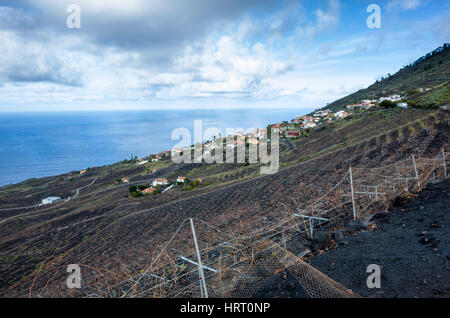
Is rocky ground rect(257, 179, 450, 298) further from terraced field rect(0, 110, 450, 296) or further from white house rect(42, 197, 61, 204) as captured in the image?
white house rect(42, 197, 61, 204)

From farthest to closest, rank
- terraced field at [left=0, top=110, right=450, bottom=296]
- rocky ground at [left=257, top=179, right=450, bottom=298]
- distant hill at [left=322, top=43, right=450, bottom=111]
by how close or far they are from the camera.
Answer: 1. distant hill at [left=322, top=43, right=450, bottom=111]
2. terraced field at [left=0, top=110, right=450, bottom=296]
3. rocky ground at [left=257, top=179, right=450, bottom=298]

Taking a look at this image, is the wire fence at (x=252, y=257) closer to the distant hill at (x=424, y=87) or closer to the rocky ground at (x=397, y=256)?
the rocky ground at (x=397, y=256)

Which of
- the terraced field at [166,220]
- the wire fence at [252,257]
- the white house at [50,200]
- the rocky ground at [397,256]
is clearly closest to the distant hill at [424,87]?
the terraced field at [166,220]

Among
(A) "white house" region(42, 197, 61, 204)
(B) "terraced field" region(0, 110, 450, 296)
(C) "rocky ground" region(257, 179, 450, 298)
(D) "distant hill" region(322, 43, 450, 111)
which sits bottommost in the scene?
(A) "white house" region(42, 197, 61, 204)

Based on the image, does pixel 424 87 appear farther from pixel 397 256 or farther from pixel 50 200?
pixel 50 200

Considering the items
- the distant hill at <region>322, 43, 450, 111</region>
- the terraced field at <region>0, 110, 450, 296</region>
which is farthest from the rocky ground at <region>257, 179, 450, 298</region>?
the distant hill at <region>322, 43, 450, 111</region>

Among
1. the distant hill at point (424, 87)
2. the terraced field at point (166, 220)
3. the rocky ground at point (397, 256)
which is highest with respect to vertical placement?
the distant hill at point (424, 87)

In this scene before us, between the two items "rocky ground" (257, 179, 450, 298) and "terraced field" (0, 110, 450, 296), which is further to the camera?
"terraced field" (0, 110, 450, 296)

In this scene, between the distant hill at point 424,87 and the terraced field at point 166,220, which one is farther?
the distant hill at point 424,87
